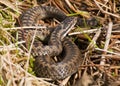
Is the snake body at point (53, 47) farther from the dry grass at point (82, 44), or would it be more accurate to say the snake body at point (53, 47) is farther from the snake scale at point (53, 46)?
the dry grass at point (82, 44)

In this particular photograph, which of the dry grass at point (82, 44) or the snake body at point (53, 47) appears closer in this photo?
the dry grass at point (82, 44)

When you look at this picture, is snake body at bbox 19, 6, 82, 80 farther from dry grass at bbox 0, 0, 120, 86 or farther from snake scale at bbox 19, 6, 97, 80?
dry grass at bbox 0, 0, 120, 86

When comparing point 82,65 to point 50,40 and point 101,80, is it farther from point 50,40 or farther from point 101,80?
point 50,40

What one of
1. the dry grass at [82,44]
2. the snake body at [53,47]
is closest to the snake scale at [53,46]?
the snake body at [53,47]

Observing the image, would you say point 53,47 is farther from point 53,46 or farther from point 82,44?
point 82,44

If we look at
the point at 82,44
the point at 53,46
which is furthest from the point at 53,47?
the point at 82,44

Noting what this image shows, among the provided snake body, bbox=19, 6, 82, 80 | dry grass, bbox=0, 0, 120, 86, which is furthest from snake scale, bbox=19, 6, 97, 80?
dry grass, bbox=0, 0, 120, 86

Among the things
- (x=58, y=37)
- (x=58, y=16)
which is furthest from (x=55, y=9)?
(x=58, y=37)
